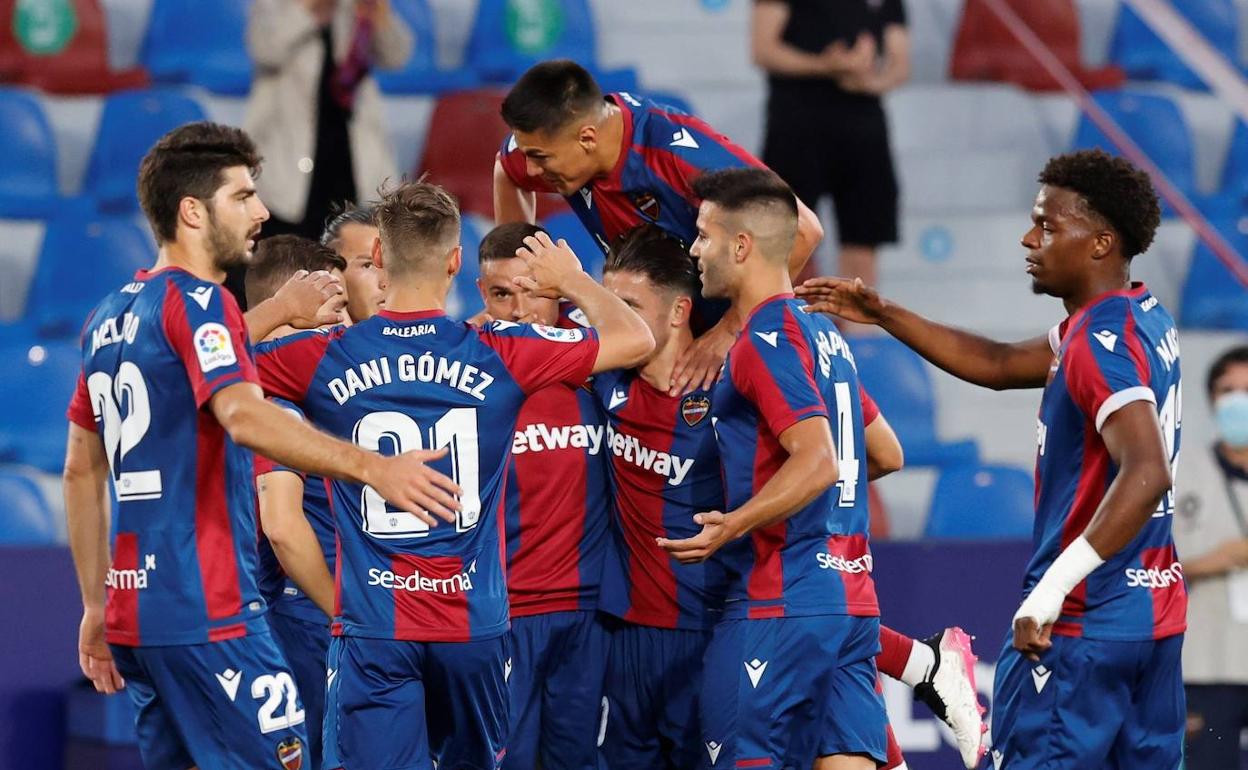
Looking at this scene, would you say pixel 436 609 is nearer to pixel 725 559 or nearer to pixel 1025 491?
pixel 725 559

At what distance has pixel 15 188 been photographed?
32.5 ft

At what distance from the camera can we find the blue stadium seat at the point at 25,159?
9.84 meters

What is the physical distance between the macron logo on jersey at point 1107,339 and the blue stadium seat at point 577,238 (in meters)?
4.70

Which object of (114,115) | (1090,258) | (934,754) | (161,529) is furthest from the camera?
(114,115)

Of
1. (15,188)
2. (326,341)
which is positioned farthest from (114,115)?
(326,341)

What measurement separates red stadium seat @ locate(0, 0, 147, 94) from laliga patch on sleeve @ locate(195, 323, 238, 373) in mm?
6217

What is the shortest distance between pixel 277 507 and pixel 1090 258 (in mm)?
2489

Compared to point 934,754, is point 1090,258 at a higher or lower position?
higher

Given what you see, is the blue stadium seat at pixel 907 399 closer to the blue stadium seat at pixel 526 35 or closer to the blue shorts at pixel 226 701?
the blue stadium seat at pixel 526 35

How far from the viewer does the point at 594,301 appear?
5199 millimetres

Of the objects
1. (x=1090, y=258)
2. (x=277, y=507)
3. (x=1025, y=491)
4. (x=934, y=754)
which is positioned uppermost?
(x=1090, y=258)

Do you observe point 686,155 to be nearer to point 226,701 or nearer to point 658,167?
point 658,167

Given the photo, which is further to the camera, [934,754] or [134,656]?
[934,754]

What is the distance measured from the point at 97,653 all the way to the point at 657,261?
2.15 m
